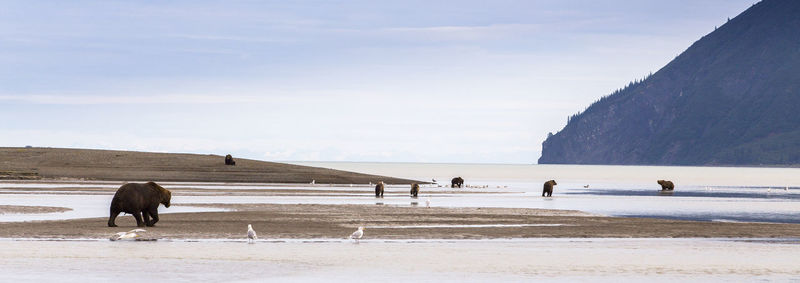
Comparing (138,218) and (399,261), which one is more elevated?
(138,218)

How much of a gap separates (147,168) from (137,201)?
3383 inches

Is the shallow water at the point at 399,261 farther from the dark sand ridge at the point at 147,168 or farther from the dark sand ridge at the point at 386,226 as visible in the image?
the dark sand ridge at the point at 147,168

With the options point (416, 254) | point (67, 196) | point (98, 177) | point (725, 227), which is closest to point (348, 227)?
point (416, 254)

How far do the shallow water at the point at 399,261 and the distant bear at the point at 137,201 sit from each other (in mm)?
6102

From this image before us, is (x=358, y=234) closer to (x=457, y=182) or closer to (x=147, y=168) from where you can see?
(x=457, y=182)

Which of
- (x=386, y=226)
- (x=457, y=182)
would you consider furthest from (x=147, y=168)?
(x=386, y=226)

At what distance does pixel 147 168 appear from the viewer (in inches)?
4897

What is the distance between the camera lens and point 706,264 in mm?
29672

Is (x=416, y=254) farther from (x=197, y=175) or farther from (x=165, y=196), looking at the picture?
(x=197, y=175)

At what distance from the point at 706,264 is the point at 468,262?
600 centimetres

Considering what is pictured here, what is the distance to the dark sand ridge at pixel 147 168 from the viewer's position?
375 ft

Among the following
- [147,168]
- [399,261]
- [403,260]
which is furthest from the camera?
[147,168]

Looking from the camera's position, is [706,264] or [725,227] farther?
[725,227]

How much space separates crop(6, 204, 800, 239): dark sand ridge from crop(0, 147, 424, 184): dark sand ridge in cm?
6186
